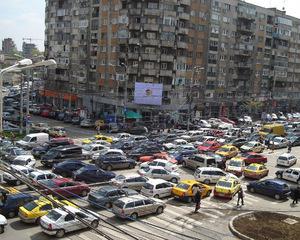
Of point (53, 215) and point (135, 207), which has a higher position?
point (53, 215)

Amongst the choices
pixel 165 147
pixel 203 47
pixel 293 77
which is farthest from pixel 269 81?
pixel 165 147

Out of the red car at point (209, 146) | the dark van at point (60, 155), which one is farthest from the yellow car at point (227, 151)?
the dark van at point (60, 155)

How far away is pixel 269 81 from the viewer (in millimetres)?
117250

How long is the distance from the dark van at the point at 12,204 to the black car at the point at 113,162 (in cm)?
1473

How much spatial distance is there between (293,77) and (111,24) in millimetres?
64808

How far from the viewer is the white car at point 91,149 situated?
155 ft

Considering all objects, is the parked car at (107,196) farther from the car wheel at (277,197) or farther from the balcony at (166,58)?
the balcony at (166,58)

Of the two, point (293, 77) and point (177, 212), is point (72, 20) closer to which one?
point (293, 77)

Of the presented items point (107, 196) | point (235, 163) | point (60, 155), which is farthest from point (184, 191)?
point (60, 155)

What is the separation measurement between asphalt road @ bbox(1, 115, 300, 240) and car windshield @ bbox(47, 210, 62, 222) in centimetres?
109

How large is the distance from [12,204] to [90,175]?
9.96m

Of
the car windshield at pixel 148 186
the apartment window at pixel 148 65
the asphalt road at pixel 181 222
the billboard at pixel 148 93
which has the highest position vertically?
the apartment window at pixel 148 65

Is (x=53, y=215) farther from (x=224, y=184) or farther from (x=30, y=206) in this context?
(x=224, y=184)

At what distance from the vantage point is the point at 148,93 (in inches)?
3115
